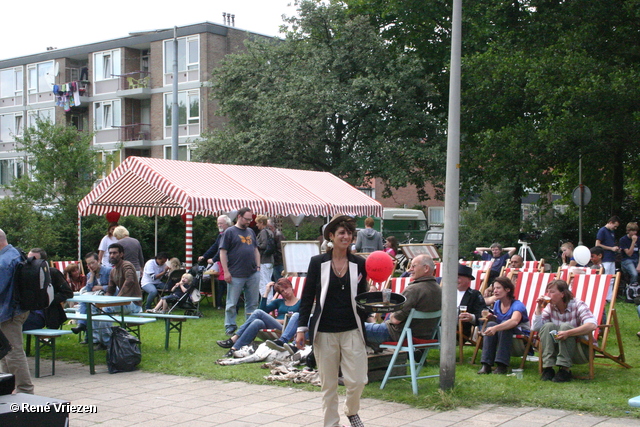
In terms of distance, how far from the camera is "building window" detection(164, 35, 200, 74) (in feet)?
132

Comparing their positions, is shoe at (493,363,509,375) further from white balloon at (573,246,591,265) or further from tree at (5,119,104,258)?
tree at (5,119,104,258)

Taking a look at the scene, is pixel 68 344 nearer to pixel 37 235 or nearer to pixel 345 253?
pixel 345 253

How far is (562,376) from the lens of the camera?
7500mm

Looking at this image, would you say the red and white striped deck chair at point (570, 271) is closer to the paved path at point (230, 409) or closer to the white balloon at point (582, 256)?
the white balloon at point (582, 256)

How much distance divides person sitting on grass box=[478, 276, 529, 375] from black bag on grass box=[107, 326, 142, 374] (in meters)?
4.13

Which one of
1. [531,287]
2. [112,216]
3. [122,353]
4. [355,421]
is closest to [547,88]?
[531,287]

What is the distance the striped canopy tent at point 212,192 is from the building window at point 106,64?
26136mm

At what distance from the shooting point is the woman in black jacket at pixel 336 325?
18.1 ft

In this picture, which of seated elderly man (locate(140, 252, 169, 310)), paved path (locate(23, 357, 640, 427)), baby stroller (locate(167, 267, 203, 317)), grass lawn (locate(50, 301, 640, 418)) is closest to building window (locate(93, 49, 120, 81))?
seated elderly man (locate(140, 252, 169, 310))

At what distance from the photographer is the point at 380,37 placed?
94.1 feet

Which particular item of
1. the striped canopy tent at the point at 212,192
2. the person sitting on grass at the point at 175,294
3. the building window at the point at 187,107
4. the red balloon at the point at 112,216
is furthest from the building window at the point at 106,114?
the person sitting on grass at the point at 175,294

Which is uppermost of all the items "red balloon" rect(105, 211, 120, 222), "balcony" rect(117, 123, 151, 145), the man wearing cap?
"balcony" rect(117, 123, 151, 145)

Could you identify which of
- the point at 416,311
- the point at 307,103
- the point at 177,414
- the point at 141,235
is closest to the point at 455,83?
the point at 416,311

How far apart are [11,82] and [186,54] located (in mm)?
16675
